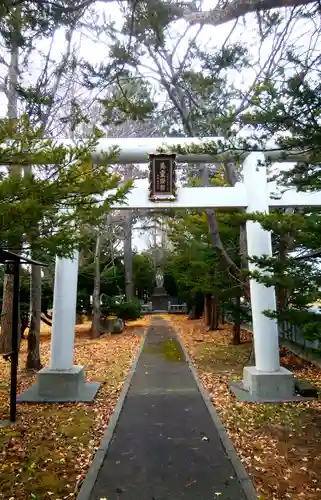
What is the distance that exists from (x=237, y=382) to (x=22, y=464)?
177 inches

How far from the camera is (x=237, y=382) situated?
25.4ft

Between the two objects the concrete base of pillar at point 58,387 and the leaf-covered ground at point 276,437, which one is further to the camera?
the concrete base of pillar at point 58,387

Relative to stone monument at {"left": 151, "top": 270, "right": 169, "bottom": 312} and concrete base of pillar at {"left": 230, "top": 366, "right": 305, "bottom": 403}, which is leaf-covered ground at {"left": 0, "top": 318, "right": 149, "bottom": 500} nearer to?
concrete base of pillar at {"left": 230, "top": 366, "right": 305, "bottom": 403}

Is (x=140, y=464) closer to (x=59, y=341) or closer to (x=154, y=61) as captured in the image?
(x=59, y=341)

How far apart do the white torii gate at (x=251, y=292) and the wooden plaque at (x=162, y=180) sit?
4.2 inches

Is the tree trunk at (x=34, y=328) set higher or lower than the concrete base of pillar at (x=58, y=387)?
higher

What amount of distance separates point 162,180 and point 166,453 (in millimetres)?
4355

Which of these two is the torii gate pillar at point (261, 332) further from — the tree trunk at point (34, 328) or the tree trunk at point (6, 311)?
the tree trunk at point (6, 311)

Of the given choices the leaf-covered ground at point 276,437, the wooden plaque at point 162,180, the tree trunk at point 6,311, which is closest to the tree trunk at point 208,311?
the leaf-covered ground at point 276,437

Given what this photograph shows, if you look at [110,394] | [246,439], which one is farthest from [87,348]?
[246,439]

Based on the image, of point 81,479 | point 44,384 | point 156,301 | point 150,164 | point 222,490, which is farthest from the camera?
point 156,301

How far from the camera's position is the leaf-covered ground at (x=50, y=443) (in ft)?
12.5

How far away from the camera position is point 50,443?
4.87 m

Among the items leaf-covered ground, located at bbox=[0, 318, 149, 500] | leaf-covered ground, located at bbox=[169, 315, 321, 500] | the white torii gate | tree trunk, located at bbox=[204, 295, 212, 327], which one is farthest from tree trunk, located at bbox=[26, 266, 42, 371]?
tree trunk, located at bbox=[204, 295, 212, 327]
